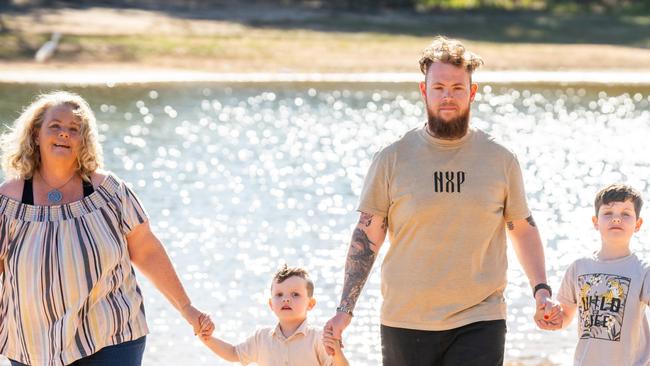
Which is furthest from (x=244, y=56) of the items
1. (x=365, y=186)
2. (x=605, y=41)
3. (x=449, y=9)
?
(x=365, y=186)

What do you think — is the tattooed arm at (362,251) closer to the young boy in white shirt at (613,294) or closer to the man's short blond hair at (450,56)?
the man's short blond hair at (450,56)

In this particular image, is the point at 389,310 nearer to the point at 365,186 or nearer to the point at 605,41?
the point at 365,186

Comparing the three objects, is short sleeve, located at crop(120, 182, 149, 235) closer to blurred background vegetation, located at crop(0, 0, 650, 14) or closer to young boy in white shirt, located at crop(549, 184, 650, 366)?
young boy in white shirt, located at crop(549, 184, 650, 366)

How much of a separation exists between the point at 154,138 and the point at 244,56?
12.6 meters

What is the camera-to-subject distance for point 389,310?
4.52 metres

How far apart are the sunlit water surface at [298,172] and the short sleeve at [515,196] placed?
0.44 meters

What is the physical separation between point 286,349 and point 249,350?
0.15 metres

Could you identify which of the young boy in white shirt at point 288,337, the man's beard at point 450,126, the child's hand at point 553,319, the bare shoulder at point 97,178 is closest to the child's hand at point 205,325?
the young boy in white shirt at point 288,337

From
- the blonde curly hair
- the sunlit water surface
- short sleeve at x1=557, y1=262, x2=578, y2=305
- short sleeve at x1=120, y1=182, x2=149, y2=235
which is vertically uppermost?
→ the blonde curly hair

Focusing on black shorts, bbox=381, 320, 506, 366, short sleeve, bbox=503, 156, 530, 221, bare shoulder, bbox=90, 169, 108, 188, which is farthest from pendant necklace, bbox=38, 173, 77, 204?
short sleeve, bbox=503, 156, 530, 221

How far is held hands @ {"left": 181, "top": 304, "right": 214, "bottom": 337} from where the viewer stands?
4.69 metres

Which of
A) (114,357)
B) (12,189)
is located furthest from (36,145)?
(114,357)

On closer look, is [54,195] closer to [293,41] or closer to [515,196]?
[515,196]

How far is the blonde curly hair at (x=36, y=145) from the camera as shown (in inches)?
176
